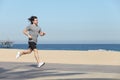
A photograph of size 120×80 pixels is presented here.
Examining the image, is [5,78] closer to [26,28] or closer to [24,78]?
[24,78]

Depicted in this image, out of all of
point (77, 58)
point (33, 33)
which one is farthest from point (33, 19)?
point (77, 58)

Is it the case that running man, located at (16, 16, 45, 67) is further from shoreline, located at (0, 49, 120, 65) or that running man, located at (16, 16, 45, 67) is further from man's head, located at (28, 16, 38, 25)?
shoreline, located at (0, 49, 120, 65)

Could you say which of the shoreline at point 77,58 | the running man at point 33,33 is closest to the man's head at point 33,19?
the running man at point 33,33

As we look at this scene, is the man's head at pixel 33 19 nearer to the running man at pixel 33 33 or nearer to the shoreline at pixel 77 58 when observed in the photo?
the running man at pixel 33 33

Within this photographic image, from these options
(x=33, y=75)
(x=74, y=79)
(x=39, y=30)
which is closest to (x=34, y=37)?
(x=39, y=30)

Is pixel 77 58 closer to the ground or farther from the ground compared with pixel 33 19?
closer to the ground

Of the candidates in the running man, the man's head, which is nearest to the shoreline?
the running man

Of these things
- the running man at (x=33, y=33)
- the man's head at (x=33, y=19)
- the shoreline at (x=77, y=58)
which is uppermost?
the man's head at (x=33, y=19)

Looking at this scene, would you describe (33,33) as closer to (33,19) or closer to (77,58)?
(33,19)

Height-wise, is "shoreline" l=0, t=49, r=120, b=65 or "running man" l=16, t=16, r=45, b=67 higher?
"running man" l=16, t=16, r=45, b=67

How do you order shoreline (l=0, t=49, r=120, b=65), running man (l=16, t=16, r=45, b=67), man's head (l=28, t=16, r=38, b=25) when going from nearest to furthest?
running man (l=16, t=16, r=45, b=67) < man's head (l=28, t=16, r=38, b=25) < shoreline (l=0, t=49, r=120, b=65)

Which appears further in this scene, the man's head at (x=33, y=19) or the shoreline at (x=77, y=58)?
the shoreline at (x=77, y=58)

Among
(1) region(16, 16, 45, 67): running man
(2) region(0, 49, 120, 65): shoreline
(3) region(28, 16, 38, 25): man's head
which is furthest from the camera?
(2) region(0, 49, 120, 65): shoreline

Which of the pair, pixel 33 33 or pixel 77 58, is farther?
pixel 77 58
